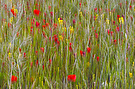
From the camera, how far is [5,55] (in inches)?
58.7

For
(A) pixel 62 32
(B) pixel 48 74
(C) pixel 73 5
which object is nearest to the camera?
(B) pixel 48 74

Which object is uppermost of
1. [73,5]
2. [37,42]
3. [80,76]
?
→ [73,5]

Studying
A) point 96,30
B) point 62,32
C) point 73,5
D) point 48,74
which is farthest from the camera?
point 73,5

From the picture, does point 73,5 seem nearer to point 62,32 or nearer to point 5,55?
point 62,32

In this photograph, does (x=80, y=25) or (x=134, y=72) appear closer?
(x=134, y=72)

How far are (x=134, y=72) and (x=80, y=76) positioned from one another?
1.33 ft

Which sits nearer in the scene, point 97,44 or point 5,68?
point 5,68

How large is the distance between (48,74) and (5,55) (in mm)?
374

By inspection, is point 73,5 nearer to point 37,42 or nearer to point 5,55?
point 37,42

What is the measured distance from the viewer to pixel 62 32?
1.99 meters

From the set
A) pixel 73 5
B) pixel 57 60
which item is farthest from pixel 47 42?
pixel 73 5

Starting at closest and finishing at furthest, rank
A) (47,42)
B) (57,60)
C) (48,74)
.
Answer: (48,74) < (57,60) < (47,42)

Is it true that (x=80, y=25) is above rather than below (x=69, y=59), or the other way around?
above

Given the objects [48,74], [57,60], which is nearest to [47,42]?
[57,60]
